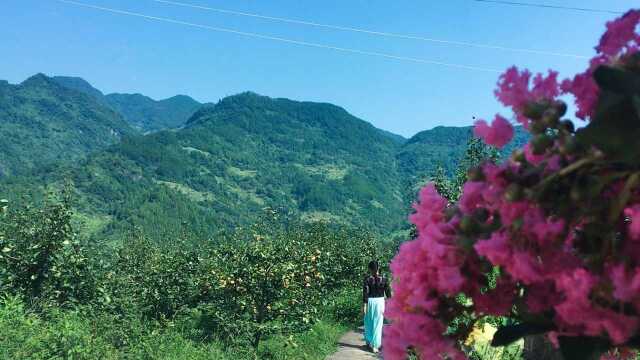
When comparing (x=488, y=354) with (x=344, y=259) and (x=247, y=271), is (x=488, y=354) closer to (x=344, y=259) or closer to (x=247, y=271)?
(x=247, y=271)

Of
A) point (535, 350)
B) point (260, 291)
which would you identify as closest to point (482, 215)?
point (535, 350)

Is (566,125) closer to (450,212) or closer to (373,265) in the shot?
(450,212)

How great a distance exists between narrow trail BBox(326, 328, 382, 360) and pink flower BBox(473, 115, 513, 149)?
9.06m

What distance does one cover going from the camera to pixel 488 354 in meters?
7.70

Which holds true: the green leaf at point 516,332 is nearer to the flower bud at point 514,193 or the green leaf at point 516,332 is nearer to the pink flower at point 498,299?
the pink flower at point 498,299

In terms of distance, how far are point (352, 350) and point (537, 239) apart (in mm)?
11011

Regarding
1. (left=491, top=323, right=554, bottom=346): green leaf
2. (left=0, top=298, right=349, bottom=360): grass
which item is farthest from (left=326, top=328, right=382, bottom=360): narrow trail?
(left=491, top=323, right=554, bottom=346): green leaf

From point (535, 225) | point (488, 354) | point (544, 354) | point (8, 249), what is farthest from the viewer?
point (8, 249)

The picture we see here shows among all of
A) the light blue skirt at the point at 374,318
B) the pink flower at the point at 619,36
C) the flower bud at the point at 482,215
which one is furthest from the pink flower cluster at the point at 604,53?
the light blue skirt at the point at 374,318

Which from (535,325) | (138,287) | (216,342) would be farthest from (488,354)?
(138,287)

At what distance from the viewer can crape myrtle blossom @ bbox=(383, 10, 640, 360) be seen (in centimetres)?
97

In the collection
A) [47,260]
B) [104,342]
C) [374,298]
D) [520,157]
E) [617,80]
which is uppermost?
[617,80]

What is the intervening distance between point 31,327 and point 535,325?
8397 mm

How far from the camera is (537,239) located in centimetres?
101
